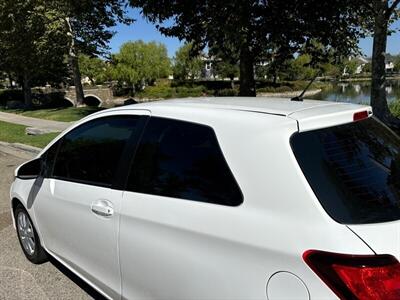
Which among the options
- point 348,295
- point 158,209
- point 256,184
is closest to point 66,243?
point 158,209

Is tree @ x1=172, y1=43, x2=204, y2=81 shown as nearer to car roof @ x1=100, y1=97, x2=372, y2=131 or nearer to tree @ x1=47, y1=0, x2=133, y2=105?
tree @ x1=47, y1=0, x2=133, y2=105

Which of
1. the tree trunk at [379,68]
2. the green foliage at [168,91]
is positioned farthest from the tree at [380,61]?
the green foliage at [168,91]

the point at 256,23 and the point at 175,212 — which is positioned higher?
the point at 256,23

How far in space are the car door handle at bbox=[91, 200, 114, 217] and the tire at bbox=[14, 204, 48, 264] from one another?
151 centimetres

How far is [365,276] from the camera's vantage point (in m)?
1.83

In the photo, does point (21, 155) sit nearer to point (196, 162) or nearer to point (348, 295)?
point (196, 162)

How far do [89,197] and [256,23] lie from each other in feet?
35.2

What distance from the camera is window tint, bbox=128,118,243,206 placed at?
2348mm

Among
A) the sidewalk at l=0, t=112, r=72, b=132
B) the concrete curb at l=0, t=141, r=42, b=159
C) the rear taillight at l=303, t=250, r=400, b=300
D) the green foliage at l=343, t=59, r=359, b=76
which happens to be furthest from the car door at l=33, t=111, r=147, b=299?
the sidewalk at l=0, t=112, r=72, b=132

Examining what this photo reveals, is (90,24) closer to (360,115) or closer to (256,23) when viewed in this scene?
(256,23)

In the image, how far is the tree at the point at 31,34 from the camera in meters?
24.7

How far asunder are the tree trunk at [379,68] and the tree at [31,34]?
1823 centimetres

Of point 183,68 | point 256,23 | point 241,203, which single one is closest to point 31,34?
point 256,23

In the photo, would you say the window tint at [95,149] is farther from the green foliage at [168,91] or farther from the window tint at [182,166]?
the green foliage at [168,91]
